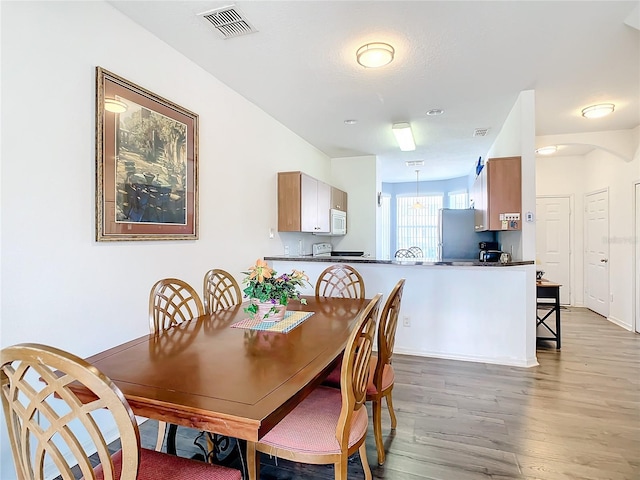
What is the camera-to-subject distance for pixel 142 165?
2359 millimetres

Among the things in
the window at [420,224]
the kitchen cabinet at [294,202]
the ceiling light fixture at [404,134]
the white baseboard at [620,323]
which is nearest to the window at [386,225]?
the window at [420,224]

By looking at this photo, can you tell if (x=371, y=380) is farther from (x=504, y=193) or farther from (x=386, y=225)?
(x=386, y=225)

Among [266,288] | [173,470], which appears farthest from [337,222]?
[173,470]

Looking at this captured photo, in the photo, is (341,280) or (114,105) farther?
(341,280)

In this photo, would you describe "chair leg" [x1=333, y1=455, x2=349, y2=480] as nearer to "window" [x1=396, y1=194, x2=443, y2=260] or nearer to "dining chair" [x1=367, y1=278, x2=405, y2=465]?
"dining chair" [x1=367, y1=278, x2=405, y2=465]

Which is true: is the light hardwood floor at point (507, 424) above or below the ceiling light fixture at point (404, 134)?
below

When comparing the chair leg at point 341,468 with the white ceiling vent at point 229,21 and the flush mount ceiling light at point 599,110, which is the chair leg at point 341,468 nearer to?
the white ceiling vent at point 229,21

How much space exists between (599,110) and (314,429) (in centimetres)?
453

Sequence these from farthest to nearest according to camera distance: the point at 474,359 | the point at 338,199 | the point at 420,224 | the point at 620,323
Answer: the point at 420,224
the point at 338,199
the point at 620,323
the point at 474,359

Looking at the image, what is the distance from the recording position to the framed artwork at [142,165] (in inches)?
83.0

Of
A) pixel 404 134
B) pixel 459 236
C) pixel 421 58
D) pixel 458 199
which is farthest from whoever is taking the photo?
pixel 458 199

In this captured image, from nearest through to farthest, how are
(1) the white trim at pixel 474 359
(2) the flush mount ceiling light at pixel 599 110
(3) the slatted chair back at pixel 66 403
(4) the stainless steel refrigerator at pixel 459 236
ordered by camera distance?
(3) the slatted chair back at pixel 66 403, (1) the white trim at pixel 474 359, (2) the flush mount ceiling light at pixel 599 110, (4) the stainless steel refrigerator at pixel 459 236

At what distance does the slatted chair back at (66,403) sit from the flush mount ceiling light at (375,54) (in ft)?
8.62

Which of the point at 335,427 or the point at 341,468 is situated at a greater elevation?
the point at 335,427
